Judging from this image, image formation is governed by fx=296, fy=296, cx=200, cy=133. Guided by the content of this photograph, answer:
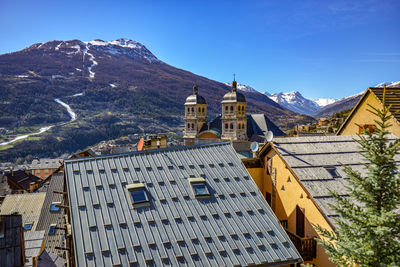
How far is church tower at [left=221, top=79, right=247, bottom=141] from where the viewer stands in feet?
234

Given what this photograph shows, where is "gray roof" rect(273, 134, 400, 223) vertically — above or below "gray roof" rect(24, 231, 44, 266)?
above

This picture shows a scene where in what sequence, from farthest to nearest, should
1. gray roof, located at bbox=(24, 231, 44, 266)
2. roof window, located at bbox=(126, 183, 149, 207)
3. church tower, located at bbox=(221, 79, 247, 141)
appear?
church tower, located at bbox=(221, 79, 247, 141), gray roof, located at bbox=(24, 231, 44, 266), roof window, located at bbox=(126, 183, 149, 207)

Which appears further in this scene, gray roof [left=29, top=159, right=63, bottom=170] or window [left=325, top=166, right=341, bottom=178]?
gray roof [left=29, top=159, right=63, bottom=170]

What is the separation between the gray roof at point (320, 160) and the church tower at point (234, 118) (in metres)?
55.8

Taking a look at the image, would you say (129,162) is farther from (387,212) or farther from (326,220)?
(387,212)

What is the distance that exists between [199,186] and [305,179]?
4.43 meters

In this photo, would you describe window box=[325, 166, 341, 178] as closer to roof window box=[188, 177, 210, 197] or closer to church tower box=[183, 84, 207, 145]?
roof window box=[188, 177, 210, 197]

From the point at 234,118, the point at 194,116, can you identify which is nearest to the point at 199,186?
the point at 234,118

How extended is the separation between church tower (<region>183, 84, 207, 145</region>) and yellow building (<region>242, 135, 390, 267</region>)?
196 ft

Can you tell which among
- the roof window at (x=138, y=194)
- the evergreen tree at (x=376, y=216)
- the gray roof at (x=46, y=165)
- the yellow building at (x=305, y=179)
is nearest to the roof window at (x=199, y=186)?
the roof window at (x=138, y=194)

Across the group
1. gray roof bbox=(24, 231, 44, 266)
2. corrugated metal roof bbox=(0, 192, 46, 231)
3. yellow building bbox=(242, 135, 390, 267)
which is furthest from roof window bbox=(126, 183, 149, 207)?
corrugated metal roof bbox=(0, 192, 46, 231)

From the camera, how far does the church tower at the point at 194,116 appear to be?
75.9m

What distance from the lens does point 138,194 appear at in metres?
11.4

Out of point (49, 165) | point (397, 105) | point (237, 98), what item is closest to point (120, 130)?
point (49, 165)
